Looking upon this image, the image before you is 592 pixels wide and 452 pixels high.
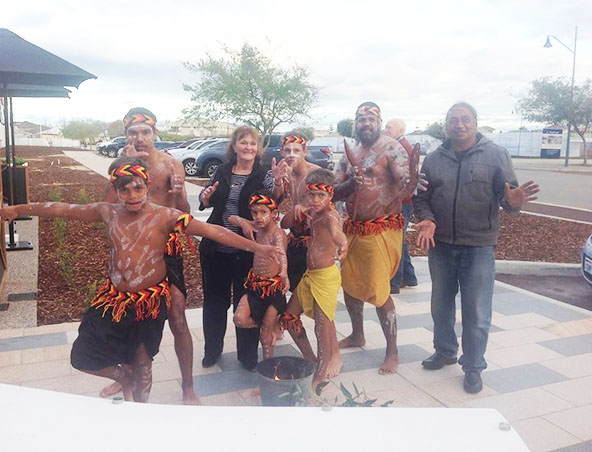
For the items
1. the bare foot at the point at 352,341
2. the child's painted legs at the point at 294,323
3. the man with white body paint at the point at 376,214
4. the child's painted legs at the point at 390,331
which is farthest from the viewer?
the bare foot at the point at 352,341

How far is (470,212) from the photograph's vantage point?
3.74m

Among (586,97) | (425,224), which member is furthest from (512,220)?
(586,97)

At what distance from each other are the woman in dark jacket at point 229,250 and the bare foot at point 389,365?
3.00ft

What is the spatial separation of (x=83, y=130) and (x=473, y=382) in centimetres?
9805

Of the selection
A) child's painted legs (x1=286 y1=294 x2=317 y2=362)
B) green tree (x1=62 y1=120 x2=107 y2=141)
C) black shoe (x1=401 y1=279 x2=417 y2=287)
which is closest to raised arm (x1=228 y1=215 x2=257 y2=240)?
child's painted legs (x1=286 y1=294 x2=317 y2=362)

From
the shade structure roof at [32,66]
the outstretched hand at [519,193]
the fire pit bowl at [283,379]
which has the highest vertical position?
the shade structure roof at [32,66]

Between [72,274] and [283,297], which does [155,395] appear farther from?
[72,274]

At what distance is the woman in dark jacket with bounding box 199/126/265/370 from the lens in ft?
12.3

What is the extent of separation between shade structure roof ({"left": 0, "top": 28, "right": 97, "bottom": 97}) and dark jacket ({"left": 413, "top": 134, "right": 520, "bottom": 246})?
4210mm

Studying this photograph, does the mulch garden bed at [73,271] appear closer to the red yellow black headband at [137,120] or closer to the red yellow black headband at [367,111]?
the red yellow black headband at [137,120]

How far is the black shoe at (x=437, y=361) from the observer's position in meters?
4.09

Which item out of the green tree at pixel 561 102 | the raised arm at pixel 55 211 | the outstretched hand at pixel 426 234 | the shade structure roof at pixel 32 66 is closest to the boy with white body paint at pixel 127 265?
the raised arm at pixel 55 211

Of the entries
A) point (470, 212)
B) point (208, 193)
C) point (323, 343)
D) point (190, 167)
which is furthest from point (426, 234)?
point (190, 167)

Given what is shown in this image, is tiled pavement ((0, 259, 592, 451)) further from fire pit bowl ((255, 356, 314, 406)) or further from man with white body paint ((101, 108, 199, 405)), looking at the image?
fire pit bowl ((255, 356, 314, 406))
